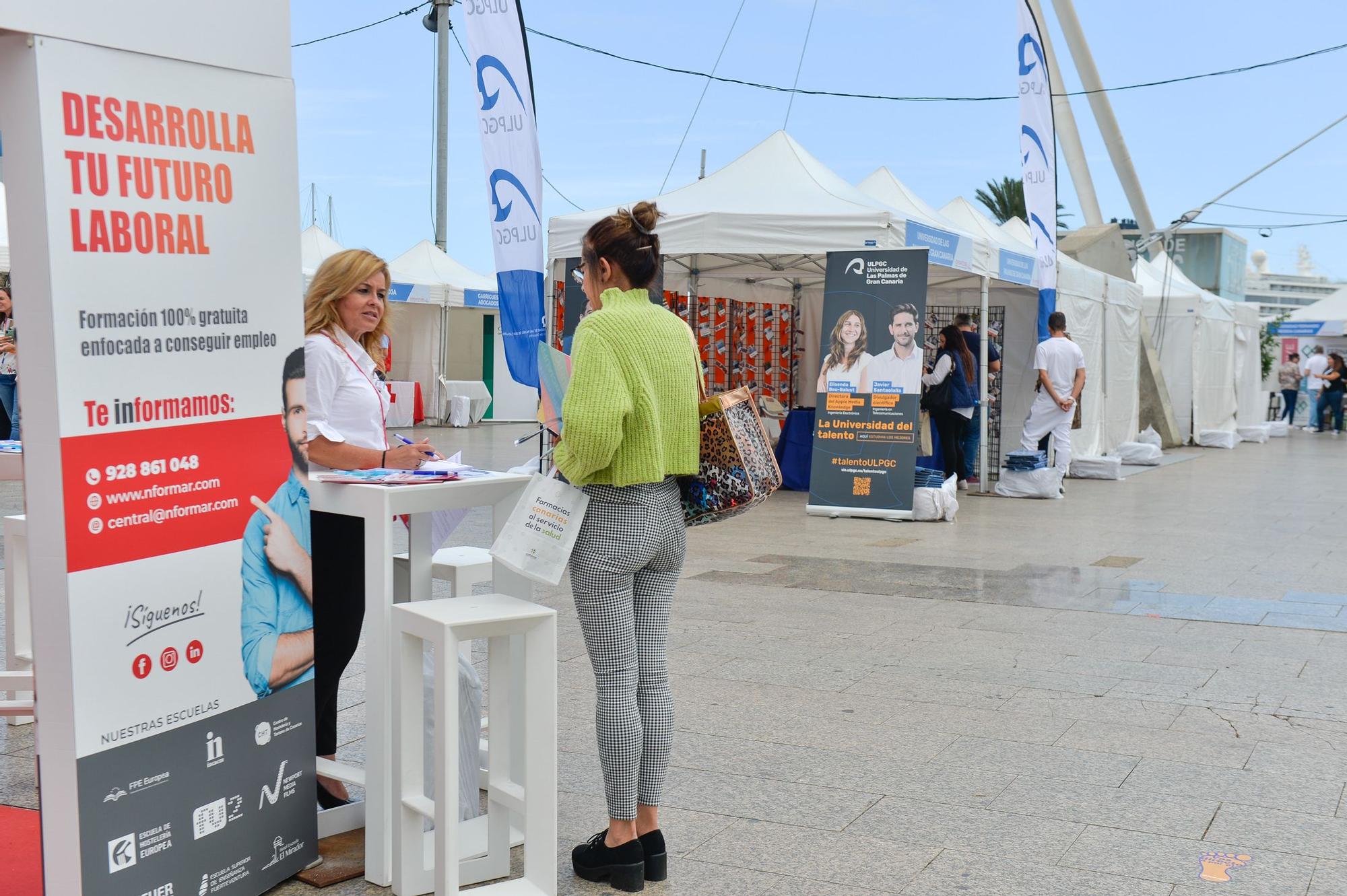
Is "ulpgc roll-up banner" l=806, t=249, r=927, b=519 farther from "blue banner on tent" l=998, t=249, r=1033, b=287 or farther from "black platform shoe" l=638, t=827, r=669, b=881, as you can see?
"black platform shoe" l=638, t=827, r=669, b=881

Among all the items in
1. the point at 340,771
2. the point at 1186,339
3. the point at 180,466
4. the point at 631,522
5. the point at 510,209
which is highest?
the point at 510,209

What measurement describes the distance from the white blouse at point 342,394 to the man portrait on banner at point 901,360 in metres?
7.34

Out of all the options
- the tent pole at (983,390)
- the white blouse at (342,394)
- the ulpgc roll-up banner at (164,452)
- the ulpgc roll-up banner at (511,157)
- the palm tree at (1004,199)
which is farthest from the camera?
the palm tree at (1004,199)

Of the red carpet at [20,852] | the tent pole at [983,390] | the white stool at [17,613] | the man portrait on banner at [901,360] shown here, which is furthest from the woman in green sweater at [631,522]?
the tent pole at [983,390]

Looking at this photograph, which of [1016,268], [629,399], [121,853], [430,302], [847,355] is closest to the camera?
[121,853]

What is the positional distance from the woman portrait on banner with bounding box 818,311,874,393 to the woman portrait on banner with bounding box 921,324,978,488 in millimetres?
1900

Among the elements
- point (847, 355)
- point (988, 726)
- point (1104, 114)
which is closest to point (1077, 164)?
point (1104, 114)

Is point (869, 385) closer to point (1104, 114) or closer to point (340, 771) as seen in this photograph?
point (340, 771)

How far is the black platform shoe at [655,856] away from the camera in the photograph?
10.4 feet

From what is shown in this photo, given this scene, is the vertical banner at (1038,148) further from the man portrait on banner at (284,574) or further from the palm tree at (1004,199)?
the palm tree at (1004,199)

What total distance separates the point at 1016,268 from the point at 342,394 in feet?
35.5

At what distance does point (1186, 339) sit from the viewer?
21.4 m

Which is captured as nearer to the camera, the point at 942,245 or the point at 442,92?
the point at 942,245

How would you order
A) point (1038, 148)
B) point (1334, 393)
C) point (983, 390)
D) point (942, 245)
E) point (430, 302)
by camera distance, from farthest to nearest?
point (1334, 393) → point (430, 302) → point (1038, 148) → point (983, 390) → point (942, 245)
